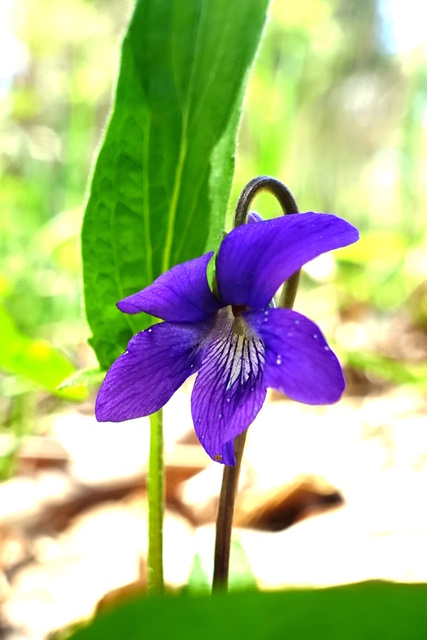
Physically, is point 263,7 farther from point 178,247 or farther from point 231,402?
point 231,402

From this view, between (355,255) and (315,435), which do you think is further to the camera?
(355,255)

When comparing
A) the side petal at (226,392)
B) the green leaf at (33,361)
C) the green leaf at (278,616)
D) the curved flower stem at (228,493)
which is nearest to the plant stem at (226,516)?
the curved flower stem at (228,493)

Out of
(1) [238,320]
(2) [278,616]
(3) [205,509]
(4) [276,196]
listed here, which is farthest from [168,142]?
(3) [205,509]

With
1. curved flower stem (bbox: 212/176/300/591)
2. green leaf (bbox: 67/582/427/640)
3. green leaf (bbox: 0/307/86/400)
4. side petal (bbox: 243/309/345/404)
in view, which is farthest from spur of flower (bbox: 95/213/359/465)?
green leaf (bbox: 0/307/86/400)

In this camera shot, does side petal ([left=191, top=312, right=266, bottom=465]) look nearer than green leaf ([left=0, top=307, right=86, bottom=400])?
Yes

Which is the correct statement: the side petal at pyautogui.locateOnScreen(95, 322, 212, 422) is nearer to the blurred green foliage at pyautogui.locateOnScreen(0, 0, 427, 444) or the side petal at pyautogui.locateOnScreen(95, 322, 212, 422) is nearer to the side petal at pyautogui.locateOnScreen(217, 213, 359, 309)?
the side petal at pyautogui.locateOnScreen(217, 213, 359, 309)

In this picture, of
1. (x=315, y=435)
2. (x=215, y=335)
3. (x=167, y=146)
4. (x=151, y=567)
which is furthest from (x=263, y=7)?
(x=315, y=435)

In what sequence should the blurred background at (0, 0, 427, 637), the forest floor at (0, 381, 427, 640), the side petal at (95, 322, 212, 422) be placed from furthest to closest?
the blurred background at (0, 0, 427, 637) < the forest floor at (0, 381, 427, 640) < the side petal at (95, 322, 212, 422)
